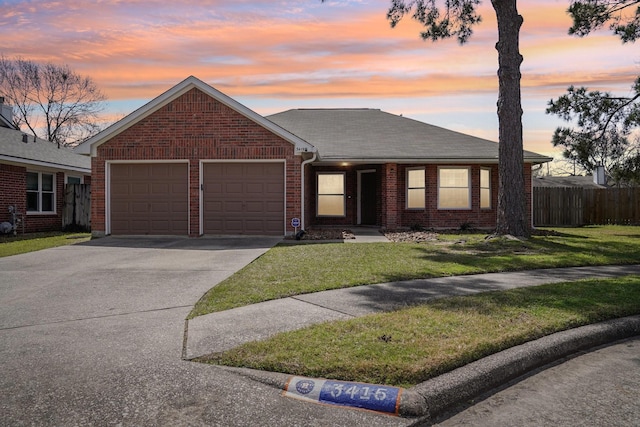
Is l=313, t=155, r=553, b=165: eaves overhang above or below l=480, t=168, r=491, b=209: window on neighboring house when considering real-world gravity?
above

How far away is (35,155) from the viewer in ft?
65.2

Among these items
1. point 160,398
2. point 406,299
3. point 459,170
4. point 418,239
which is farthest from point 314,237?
point 160,398

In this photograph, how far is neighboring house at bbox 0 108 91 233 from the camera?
60.5 feet

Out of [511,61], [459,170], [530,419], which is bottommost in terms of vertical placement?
[530,419]

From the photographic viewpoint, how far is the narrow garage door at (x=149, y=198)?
1612 centimetres

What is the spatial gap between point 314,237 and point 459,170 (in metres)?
7.56

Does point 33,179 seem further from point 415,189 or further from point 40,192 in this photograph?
point 415,189

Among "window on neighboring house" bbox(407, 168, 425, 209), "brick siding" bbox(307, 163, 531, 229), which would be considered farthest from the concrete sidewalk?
"window on neighboring house" bbox(407, 168, 425, 209)

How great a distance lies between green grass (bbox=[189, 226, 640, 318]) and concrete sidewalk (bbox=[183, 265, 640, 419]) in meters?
0.48

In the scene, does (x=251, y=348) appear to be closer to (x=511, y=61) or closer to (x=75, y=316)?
(x=75, y=316)

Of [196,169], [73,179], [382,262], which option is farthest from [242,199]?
[73,179]

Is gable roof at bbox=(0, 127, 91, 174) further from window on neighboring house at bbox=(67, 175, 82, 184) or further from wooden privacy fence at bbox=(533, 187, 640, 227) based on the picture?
wooden privacy fence at bbox=(533, 187, 640, 227)

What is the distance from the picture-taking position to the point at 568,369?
466 cm

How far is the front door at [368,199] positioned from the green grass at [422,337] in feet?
47.2
